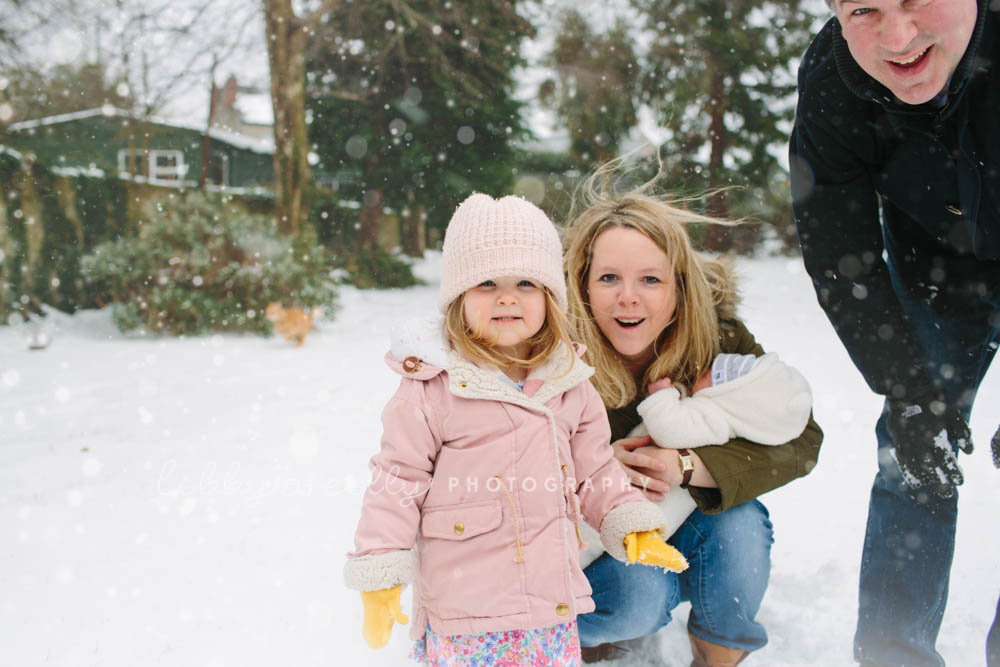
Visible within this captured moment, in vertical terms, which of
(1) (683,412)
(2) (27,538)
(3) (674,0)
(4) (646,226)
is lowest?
(2) (27,538)

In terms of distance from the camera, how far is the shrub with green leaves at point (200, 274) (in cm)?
816

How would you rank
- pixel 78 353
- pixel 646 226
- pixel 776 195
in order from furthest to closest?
pixel 776 195 → pixel 78 353 → pixel 646 226

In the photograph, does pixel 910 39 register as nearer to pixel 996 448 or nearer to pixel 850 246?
pixel 850 246

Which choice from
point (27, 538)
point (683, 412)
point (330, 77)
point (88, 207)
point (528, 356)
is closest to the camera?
point (528, 356)

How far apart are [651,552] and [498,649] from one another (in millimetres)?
413

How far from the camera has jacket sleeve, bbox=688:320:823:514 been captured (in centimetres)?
180

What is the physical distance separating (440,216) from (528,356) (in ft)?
47.4

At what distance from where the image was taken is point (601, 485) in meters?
1.67

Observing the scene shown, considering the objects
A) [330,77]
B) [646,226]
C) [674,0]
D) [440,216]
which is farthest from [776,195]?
[646,226]

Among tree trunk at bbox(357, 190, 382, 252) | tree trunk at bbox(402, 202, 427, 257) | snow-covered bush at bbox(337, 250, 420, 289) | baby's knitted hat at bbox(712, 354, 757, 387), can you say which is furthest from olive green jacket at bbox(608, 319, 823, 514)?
tree trunk at bbox(402, 202, 427, 257)

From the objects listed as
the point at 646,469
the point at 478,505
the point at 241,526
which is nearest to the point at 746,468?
the point at 646,469

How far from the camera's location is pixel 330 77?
15.0 meters

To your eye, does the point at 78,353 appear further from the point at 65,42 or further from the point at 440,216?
→ the point at 440,216

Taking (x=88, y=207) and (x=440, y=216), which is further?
(x=440, y=216)
